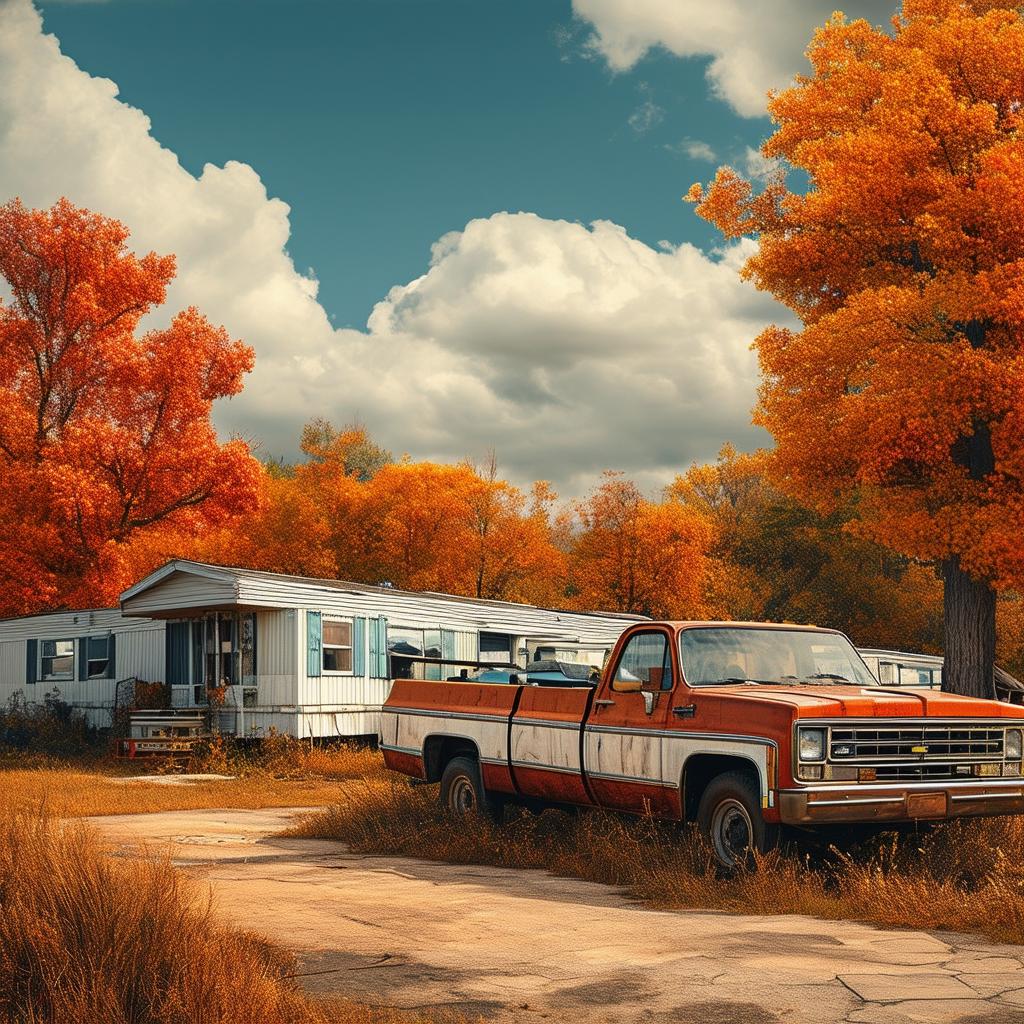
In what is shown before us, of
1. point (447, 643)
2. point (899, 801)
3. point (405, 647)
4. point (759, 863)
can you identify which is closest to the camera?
point (759, 863)

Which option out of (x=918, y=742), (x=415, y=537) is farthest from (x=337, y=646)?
(x=415, y=537)

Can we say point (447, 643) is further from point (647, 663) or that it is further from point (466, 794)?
point (647, 663)

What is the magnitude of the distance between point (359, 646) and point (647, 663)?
638 inches

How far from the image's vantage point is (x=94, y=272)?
3481 centimetres

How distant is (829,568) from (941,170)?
3235cm

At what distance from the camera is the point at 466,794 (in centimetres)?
1259

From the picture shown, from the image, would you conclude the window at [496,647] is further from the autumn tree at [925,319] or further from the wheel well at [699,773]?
the wheel well at [699,773]

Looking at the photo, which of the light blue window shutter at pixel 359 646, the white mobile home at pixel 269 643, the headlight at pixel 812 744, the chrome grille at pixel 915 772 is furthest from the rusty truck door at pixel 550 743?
the light blue window shutter at pixel 359 646

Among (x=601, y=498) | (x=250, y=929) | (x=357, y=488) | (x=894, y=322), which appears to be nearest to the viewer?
(x=250, y=929)

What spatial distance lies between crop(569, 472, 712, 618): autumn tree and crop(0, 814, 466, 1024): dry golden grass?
143 feet

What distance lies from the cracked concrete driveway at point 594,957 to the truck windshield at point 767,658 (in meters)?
1.97

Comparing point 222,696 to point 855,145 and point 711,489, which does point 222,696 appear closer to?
point 855,145

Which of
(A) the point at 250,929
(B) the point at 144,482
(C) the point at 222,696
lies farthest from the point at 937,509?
(B) the point at 144,482

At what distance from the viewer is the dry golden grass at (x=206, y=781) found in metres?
17.2
